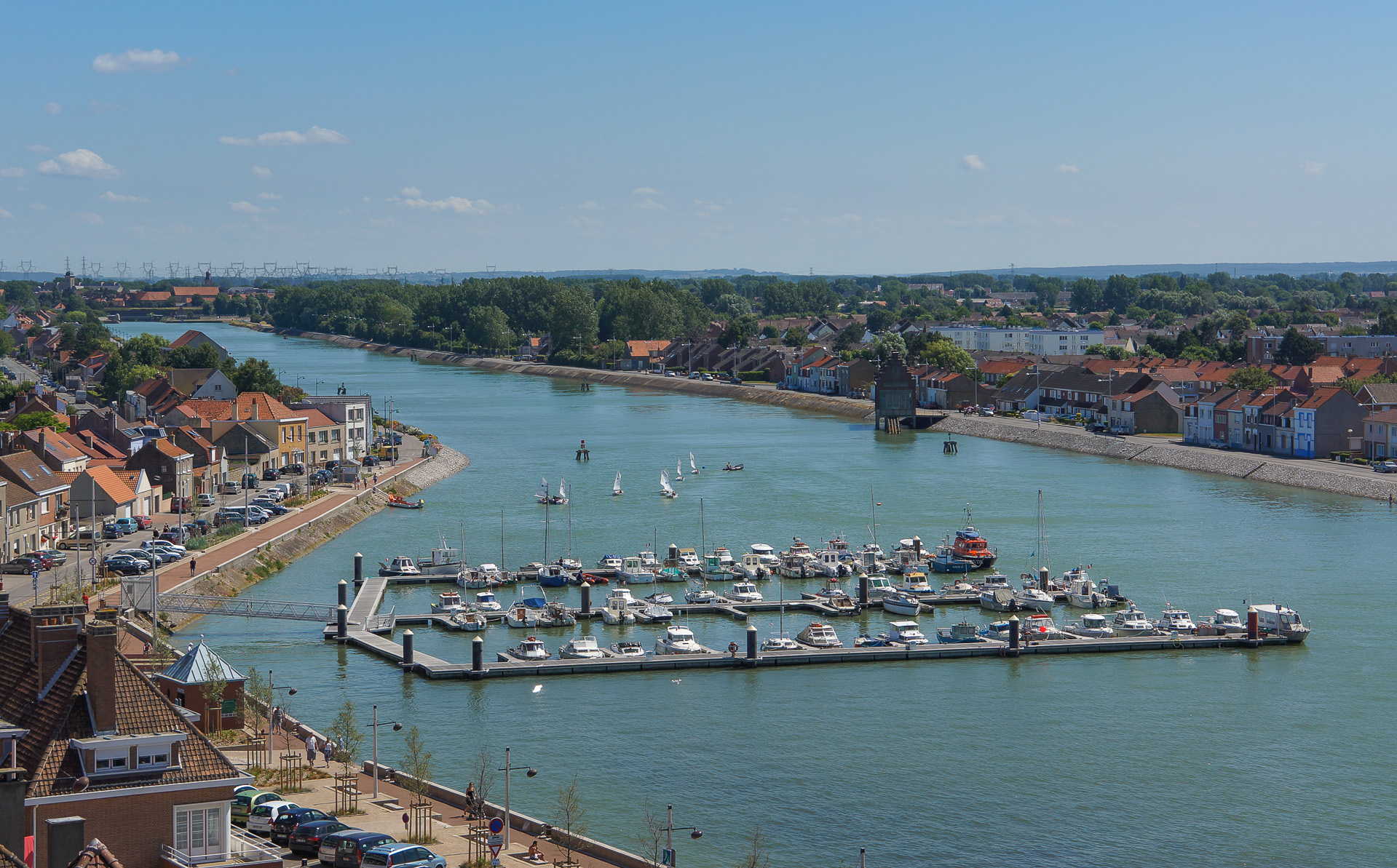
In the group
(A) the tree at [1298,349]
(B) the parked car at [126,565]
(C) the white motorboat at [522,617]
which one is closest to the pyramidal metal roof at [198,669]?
(C) the white motorboat at [522,617]

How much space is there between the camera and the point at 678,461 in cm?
5959

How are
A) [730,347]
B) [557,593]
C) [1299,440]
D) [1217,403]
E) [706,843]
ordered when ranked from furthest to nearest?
1. [730,347]
2. [1217,403]
3. [1299,440]
4. [557,593]
5. [706,843]

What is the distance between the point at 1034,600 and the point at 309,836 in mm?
20455

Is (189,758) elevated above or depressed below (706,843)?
above

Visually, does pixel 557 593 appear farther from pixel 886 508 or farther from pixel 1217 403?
pixel 1217 403

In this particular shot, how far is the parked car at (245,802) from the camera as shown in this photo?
1711 centimetres

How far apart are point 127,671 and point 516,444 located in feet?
176

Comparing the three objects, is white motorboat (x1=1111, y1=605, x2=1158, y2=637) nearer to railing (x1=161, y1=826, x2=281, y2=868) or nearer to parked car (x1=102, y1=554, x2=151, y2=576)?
parked car (x1=102, y1=554, x2=151, y2=576)

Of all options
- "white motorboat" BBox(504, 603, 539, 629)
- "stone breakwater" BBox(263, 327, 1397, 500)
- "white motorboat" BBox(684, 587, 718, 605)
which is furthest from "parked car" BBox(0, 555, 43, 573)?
"stone breakwater" BBox(263, 327, 1397, 500)

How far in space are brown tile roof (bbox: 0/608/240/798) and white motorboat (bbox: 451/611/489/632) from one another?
18457mm

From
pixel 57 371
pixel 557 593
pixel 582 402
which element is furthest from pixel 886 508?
Answer: pixel 57 371

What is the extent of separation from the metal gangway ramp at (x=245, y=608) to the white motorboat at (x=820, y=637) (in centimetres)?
921

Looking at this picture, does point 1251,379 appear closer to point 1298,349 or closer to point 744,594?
point 1298,349

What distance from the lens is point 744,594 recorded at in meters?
34.1
